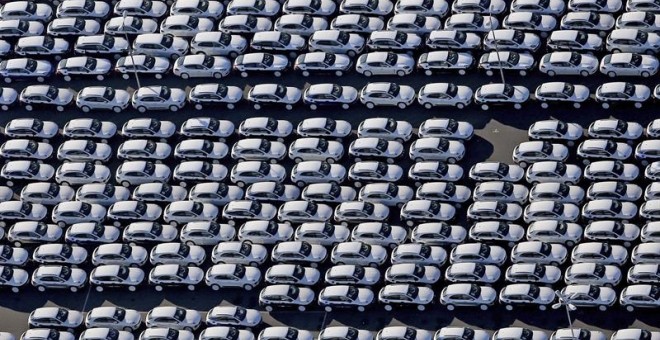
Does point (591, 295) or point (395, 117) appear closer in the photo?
point (591, 295)

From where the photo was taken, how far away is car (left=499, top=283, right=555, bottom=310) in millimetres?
133625

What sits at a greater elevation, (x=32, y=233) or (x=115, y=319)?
(x=32, y=233)

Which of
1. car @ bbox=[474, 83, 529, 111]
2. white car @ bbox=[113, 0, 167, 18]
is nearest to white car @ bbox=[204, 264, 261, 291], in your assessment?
car @ bbox=[474, 83, 529, 111]

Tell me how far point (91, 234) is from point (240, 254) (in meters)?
10.4

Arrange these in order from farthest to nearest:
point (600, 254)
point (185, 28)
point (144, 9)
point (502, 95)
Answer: point (144, 9) < point (185, 28) < point (502, 95) < point (600, 254)

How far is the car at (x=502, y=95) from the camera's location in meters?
144

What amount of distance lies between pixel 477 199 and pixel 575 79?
40.8ft

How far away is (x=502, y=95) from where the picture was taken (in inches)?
5674

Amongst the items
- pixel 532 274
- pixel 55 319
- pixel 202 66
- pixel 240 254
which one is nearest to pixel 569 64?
pixel 532 274

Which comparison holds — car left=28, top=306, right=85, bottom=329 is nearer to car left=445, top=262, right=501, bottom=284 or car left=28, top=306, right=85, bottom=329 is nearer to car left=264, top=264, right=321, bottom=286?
car left=264, top=264, right=321, bottom=286

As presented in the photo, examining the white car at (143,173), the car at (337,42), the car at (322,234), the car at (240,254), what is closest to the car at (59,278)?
the white car at (143,173)

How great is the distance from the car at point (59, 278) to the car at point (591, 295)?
1222 inches

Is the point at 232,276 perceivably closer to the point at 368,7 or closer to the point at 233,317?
the point at 233,317

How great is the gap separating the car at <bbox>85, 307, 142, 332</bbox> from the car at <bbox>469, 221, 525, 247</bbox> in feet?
71.9
